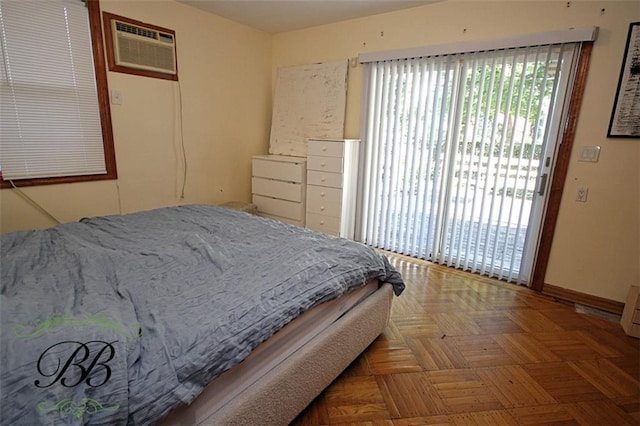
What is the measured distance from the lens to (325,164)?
3.26m

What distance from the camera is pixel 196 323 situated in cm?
102

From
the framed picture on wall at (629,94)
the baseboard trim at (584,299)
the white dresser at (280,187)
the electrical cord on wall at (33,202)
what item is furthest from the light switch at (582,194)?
the electrical cord on wall at (33,202)

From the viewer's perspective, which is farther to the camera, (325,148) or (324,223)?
(324,223)

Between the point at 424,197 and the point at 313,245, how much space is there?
172 centimetres

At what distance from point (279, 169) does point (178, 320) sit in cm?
266

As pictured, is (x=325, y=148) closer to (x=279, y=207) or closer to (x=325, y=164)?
(x=325, y=164)

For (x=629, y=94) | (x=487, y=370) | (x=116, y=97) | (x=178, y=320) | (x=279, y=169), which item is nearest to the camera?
(x=178, y=320)

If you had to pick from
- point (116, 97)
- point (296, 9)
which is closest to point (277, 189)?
point (116, 97)

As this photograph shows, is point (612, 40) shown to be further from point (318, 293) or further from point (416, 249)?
point (318, 293)

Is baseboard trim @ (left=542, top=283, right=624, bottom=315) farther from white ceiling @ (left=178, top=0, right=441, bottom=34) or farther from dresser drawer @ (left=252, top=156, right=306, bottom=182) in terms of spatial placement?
white ceiling @ (left=178, top=0, right=441, bottom=34)

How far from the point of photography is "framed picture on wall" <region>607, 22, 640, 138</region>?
205cm

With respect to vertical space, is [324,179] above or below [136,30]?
below

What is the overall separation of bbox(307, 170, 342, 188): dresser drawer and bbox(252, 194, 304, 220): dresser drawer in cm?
32

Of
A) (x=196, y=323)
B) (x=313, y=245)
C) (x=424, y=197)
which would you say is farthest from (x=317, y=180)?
(x=196, y=323)
